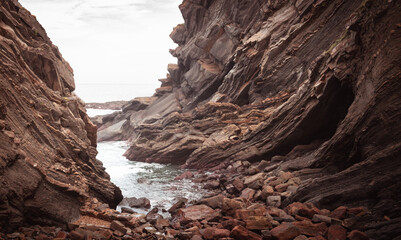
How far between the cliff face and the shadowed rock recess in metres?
12.3

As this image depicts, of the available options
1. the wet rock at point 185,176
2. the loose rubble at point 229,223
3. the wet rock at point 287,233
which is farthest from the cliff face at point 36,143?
the wet rock at point 287,233

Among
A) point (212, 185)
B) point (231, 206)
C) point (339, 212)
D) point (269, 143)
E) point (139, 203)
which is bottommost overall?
point (139, 203)

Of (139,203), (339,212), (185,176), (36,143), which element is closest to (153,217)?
(139,203)

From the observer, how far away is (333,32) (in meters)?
25.1

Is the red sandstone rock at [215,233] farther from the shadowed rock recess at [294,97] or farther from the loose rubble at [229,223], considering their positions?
the shadowed rock recess at [294,97]

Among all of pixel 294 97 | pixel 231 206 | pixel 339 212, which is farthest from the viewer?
pixel 294 97

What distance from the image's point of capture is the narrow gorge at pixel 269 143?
33.2ft

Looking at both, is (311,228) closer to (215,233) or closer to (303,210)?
(303,210)

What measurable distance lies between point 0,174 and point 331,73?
19.5 meters

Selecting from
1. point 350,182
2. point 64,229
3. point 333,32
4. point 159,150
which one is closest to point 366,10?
point 350,182

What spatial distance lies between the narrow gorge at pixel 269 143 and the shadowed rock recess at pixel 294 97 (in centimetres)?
10

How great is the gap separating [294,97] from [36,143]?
2006cm

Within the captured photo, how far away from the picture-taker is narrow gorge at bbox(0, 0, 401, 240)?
1012cm

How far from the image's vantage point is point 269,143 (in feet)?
79.3
